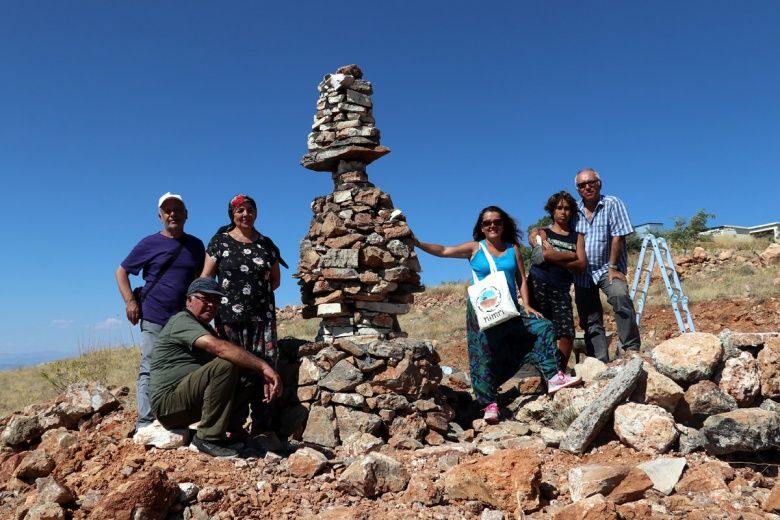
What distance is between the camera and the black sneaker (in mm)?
4883

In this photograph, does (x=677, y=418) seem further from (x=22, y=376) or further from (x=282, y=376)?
(x=22, y=376)

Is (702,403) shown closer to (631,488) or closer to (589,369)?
(589,369)

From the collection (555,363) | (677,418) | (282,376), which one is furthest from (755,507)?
(282,376)

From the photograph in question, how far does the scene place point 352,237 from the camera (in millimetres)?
6250

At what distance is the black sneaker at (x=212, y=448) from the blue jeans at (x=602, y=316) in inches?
157

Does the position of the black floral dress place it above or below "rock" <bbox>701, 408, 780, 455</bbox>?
above

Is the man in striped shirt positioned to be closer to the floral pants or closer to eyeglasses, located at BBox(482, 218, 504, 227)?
the floral pants

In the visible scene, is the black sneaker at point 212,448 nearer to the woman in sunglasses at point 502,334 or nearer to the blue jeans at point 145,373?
the blue jeans at point 145,373

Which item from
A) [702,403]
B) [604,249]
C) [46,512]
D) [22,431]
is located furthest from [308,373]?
[702,403]

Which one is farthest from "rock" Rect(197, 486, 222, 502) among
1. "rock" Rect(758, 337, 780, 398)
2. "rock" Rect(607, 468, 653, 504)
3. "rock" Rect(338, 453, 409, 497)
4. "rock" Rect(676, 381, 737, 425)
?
"rock" Rect(758, 337, 780, 398)

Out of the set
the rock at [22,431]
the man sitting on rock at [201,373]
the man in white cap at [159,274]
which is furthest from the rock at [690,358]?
the rock at [22,431]

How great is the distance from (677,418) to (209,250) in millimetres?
4604

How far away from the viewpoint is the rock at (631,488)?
3920mm

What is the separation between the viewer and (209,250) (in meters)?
5.65
